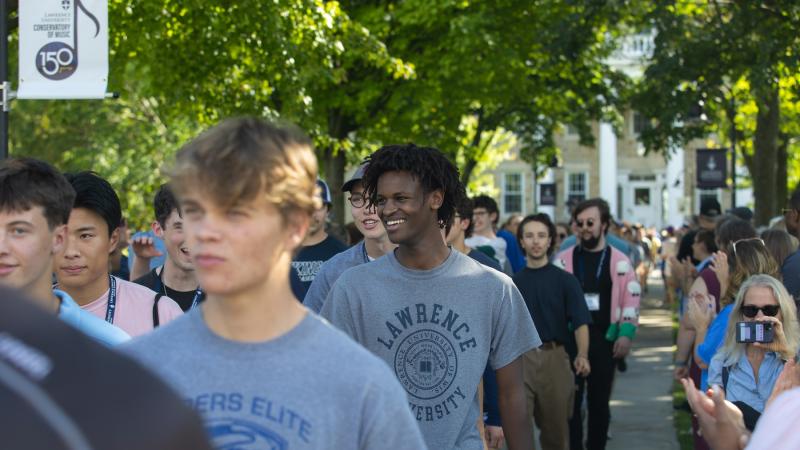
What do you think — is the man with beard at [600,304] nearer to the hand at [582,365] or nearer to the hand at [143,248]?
the hand at [582,365]

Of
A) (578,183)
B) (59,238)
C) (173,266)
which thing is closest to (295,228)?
(59,238)

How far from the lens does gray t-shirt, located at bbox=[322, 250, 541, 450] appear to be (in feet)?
15.9

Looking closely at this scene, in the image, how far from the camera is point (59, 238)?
391 cm

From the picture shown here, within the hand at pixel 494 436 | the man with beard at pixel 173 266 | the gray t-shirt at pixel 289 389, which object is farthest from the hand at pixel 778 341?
the gray t-shirt at pixel 289 389

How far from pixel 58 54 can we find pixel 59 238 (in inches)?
146

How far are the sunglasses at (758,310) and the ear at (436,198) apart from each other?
6.73 ft

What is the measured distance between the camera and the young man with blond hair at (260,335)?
2420 mm

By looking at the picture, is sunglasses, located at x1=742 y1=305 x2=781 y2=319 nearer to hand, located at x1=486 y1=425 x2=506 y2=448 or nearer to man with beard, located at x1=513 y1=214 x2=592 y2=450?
hand, located at x1=486 y1=425 x2=506 y2=448

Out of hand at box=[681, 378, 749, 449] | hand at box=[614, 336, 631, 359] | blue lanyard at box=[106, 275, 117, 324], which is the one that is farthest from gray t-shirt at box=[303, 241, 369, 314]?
hand at box=[614, 336, 631, 359]

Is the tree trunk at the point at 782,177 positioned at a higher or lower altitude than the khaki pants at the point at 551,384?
higher

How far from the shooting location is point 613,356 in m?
10.9

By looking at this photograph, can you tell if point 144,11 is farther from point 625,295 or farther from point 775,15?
point 775,15

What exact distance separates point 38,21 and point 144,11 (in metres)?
6.91

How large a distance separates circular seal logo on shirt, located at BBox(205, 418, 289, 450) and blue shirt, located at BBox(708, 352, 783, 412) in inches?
175
